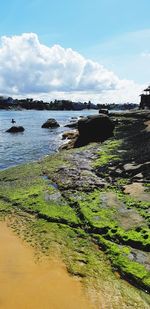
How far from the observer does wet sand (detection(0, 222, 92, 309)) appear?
22.2 feet

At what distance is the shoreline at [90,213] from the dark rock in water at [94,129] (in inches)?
377

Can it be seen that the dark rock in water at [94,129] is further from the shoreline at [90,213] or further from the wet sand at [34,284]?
the wet sand at [34,284]

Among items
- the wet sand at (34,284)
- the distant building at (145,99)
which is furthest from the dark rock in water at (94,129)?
the distant building at (145,99)

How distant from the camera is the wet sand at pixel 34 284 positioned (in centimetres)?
677

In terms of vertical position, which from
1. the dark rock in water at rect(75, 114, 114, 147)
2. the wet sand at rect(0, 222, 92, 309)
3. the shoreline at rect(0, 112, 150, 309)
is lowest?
the wet sand at rect(0, 222, 92, 309)

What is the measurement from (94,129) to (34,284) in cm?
2352

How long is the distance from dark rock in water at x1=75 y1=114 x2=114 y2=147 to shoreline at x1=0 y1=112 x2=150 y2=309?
9566 millimetres

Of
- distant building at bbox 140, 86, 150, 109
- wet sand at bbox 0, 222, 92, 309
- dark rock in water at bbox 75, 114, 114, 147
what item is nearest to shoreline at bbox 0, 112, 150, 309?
wet sand at bbox 0, 222, 92, 309

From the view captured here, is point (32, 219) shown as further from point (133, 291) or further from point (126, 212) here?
point (133, 291)

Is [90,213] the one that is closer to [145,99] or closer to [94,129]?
[94,129]

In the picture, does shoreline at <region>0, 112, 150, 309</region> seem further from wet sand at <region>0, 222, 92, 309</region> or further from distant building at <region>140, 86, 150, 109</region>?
distant building at <region>140, 86, 150, 109</region>

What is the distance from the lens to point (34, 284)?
7.44 metres

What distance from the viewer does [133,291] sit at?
714 cm

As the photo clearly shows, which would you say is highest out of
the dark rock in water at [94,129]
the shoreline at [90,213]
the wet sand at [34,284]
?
the dark rock in water at [94,129]
